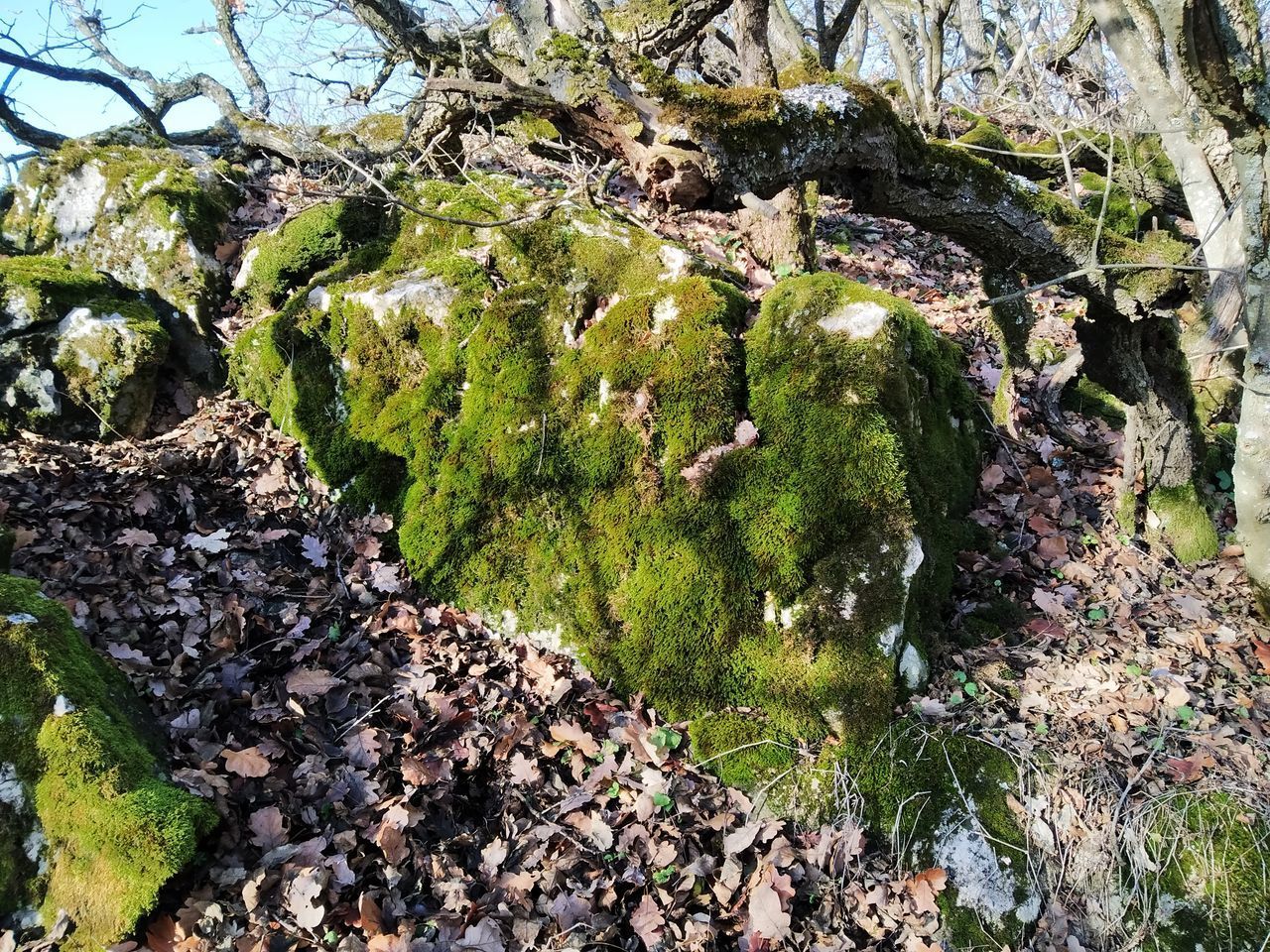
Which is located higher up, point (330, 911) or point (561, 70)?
point (561, 70)

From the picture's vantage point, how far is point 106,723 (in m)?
2.93

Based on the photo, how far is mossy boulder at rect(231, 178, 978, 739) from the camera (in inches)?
154

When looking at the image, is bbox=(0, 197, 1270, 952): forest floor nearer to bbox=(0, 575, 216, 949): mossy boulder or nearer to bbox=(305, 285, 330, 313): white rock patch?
bbox=(0, 575, 216, 949): mossy boulder

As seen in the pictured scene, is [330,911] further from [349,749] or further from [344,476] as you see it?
[344,476]

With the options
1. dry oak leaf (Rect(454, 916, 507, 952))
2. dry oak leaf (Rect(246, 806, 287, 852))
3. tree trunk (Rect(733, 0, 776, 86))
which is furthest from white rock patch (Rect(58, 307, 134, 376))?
tree trunk (Rect(733, 0, 776, 86))

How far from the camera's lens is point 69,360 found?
4.84 m

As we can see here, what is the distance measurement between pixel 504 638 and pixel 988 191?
442cm

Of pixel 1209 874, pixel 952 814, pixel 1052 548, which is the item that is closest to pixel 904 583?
pixel 952 814

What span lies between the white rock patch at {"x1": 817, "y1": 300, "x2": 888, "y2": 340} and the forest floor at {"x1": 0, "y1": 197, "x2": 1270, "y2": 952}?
1866 millimetres

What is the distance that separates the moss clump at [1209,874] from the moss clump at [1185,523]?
7.90 feet

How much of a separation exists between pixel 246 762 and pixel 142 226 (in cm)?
485

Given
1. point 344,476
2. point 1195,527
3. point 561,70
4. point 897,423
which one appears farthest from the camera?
point 1195,527

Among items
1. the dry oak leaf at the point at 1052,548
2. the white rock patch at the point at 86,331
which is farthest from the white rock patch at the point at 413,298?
the dry oak leaf at the point at 1052,548

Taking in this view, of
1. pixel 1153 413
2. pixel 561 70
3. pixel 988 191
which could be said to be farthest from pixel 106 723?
pixel 1153 413
